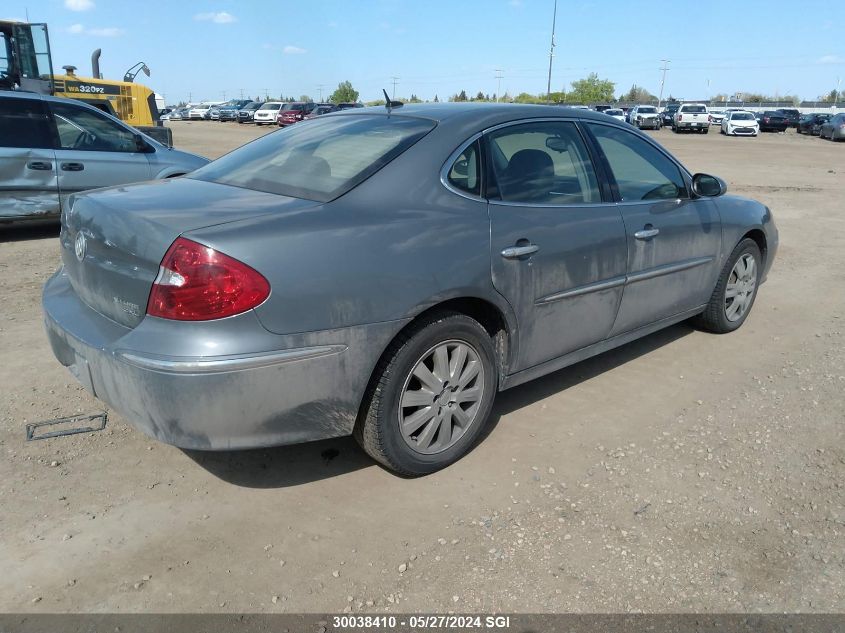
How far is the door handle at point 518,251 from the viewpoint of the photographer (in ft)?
10.5

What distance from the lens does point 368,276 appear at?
2.71m

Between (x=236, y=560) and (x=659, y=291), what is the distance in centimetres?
294

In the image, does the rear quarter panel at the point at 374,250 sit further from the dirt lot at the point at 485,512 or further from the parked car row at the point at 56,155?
the parked car row at the point at 56,155

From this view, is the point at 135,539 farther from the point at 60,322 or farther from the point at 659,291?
the point at 659,291

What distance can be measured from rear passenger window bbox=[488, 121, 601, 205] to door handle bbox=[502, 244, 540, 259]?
244 millimetres

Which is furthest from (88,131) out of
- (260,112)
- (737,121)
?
(737,121)

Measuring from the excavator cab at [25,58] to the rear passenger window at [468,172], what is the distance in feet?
38.2

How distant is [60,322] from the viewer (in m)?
3.05

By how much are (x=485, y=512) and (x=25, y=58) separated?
13436 millimetres

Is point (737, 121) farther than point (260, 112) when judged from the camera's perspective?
No

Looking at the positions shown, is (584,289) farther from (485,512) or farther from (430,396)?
(485,512)

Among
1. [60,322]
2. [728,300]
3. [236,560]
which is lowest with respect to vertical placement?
[236,560]

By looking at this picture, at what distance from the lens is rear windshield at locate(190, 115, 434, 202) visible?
9.97ft

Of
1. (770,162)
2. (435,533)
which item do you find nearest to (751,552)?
(435,533)
